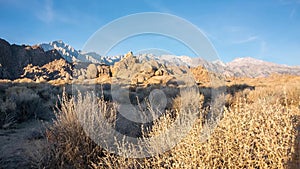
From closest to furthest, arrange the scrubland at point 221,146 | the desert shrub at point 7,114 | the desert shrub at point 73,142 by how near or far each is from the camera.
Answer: the scrubland at point 221,146 < the desert shrub at point 73,142 < the desert shrub at point 7,114

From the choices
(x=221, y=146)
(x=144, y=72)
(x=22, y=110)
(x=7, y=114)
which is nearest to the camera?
(x=221, y=146)

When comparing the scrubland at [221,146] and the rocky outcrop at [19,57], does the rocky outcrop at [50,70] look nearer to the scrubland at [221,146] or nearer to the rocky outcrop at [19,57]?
the rocky outcrop at [19,57]

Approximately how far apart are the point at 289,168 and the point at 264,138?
344 mm

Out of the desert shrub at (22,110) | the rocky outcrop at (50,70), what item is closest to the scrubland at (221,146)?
the desert shrub at (22,110)

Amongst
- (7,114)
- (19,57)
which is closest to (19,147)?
(7,114)

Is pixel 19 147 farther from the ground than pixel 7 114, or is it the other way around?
pixel 7 114

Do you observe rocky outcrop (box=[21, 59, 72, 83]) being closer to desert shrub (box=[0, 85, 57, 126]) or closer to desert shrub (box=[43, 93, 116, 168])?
desert shrub (box=[0, 85, 57, 126])

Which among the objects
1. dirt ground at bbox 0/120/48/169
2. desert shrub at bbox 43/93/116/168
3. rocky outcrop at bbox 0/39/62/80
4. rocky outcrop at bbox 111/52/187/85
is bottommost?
dirt ground at bbox 0/120/48/169

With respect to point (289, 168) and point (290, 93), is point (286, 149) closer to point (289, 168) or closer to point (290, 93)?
point (289, 168)

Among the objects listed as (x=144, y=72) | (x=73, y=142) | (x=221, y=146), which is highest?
(x=144, y=72)

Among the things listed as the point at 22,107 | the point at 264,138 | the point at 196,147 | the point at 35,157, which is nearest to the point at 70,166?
the point at 35,157

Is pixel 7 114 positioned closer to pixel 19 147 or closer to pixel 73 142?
pixel 19 147

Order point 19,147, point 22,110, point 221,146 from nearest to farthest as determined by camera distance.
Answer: point 221,146 < point 19,147 < point 22,110

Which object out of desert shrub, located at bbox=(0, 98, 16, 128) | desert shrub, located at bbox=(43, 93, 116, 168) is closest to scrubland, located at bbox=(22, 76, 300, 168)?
desert shrub, located at bbox=(43, 93, 116, 168)
